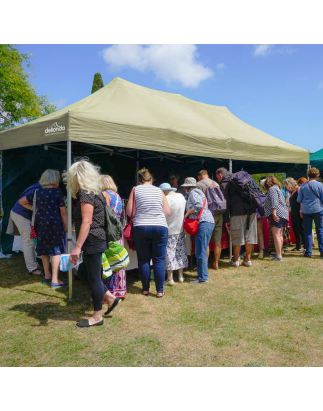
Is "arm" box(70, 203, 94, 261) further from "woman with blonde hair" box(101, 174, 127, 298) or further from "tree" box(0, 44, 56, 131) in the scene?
"tree" box(0, 44, 56, 131)

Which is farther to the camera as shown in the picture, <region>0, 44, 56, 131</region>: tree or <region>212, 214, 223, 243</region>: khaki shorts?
<region>0, 44, 56, 131</region>: tree

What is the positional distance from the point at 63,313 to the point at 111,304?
23.1 inches

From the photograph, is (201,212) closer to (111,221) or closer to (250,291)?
(250,291)

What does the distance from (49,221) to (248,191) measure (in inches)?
121

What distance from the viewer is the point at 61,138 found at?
3.90 m

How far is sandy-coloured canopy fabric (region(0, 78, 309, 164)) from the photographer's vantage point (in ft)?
13.4

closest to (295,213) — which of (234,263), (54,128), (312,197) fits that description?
(312,197)

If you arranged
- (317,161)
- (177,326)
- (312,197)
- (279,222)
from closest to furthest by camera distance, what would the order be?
(177,326)
(279,222)
(312,197)
(317,161)

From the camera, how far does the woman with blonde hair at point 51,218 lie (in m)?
4.34

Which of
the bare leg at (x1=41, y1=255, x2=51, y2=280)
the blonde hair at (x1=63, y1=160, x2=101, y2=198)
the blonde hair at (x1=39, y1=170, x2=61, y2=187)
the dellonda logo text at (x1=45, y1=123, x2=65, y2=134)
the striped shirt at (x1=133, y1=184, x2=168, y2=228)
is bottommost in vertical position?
the bare leg at (x1=41, y1=255, x2=51, y2=280)

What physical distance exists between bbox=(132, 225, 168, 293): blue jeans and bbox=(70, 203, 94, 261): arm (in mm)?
1037

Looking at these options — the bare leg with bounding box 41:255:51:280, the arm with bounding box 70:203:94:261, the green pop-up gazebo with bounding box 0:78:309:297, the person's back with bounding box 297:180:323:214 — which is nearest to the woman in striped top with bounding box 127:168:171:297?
the green pop-up gazebo with bounding box 0:78:309:297

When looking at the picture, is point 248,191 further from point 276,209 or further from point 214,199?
point 276,209

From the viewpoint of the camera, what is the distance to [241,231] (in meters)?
5.36
